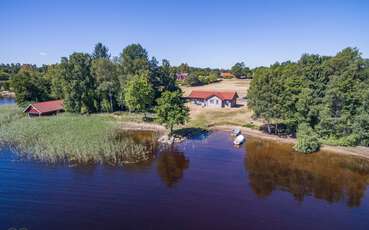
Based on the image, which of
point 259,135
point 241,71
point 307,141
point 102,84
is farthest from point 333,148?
point 241,71

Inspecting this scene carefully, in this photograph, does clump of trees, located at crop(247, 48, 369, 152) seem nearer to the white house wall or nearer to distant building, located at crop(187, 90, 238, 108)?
distant building, located at crop(187, 90, 238, 108)

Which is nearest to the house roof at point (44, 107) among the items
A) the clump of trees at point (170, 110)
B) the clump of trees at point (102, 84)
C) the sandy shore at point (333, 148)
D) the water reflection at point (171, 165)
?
the clump of trees at point (102, 84)

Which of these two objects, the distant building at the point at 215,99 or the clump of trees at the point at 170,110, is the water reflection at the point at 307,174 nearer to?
the clump of trees at the point at 170,110

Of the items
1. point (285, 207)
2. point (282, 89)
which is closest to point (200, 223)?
point (285, 207)

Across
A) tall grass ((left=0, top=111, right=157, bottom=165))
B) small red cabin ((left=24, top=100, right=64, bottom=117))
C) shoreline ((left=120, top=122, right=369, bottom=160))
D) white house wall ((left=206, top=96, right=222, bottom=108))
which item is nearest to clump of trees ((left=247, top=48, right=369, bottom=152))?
shoreline ((left=120, top=122, right=369, bottom=160))

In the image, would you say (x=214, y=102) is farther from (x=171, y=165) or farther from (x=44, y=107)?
(x=44, y=107)
